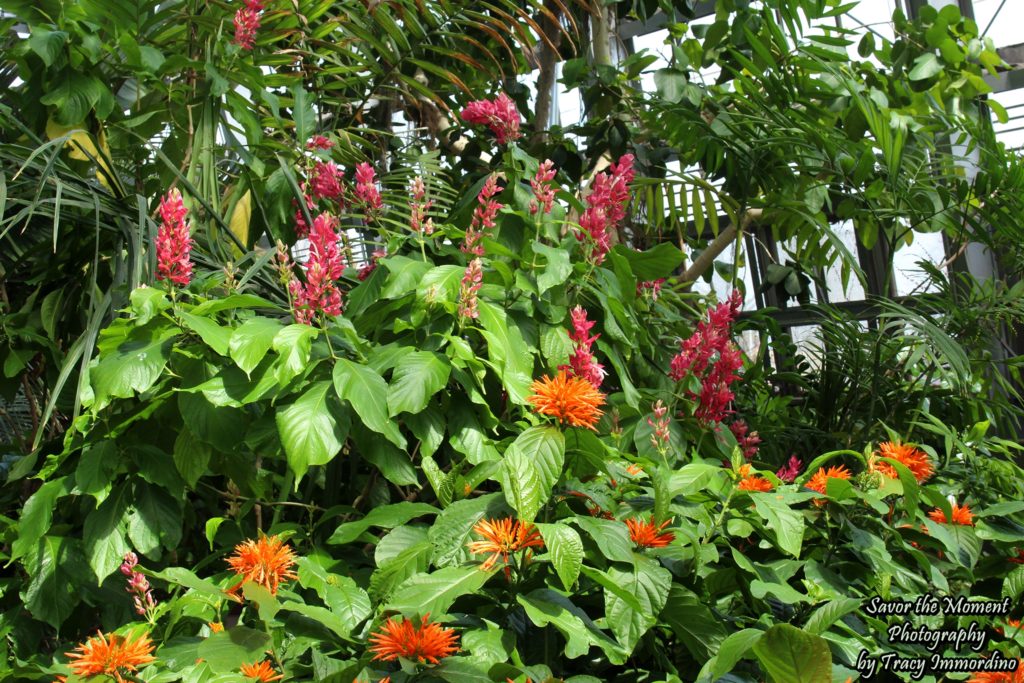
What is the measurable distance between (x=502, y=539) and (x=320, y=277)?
1.28 feet

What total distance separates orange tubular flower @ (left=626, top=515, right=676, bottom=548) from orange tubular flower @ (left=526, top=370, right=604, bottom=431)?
13 centimetres

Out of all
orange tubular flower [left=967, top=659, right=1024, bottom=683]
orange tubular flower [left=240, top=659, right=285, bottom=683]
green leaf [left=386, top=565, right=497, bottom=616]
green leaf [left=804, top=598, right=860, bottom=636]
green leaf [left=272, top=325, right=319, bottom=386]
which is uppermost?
green leaf [left=272, top=325, right=319, bottom=386]

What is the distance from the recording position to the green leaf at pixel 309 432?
907 mm

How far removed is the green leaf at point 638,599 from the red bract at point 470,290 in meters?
0.37

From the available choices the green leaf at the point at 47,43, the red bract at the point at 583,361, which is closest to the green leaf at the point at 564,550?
the red bract at the point at 583,361

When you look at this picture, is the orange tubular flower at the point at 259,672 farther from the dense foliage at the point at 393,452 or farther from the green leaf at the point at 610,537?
the green leaf at the point at 610,537

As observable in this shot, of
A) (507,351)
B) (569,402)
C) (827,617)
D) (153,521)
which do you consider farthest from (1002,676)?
(153,521)

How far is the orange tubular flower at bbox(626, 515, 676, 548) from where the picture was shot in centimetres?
91

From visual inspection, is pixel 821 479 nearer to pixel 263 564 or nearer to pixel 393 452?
pixel 393 452

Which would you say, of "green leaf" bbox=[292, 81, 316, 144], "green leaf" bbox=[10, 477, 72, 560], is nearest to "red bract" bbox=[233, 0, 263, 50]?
"green leaf" bbox=[292, 81, 316, 144]

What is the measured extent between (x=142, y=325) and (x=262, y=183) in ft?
2.61

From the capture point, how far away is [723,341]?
4.55ft

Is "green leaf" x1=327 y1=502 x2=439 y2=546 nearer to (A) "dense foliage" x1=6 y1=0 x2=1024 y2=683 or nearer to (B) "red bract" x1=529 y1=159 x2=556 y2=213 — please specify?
(A) "dense foliage" x1=6 y1=0 x2=1024 y2=683

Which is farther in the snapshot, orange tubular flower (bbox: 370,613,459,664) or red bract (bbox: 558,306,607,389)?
red bract (bbox: 558,306,607,389)
